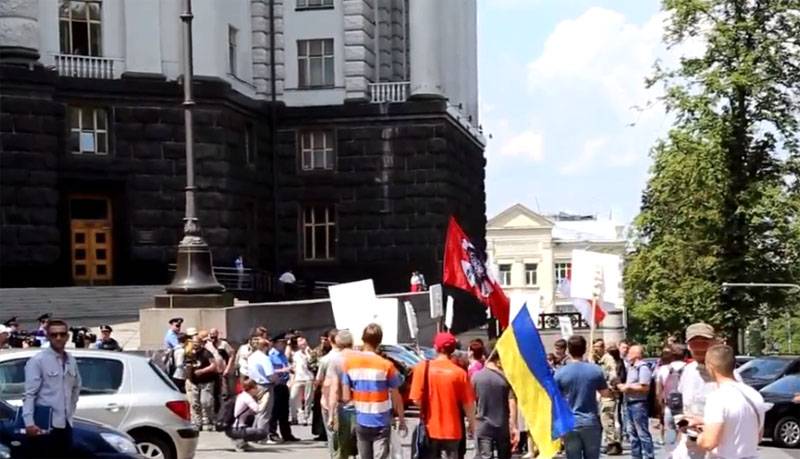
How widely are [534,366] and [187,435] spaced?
363 centimetres

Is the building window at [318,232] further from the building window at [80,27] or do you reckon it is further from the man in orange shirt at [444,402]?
the man in orange shirt at [444,402]

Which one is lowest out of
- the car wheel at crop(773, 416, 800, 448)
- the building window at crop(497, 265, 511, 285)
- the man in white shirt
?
the building window at crop(497, 265, 511, 285)

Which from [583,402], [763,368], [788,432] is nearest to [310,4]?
[763,368]

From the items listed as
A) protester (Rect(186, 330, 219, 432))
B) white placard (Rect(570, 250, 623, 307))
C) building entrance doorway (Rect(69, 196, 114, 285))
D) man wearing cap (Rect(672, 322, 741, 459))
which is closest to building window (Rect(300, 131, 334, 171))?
building entrance doorway (Rect(69, 196, 114, 285))

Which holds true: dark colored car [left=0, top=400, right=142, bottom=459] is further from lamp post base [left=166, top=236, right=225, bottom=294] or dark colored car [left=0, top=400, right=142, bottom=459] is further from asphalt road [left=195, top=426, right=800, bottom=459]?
lamp post base [left=166, top=236, right=225, bottom=294]

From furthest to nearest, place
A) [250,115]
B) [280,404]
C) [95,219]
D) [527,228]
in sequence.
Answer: [527,228] → [250,115] → [95,219] → [280,404]

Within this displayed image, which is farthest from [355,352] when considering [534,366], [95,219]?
[95,219]

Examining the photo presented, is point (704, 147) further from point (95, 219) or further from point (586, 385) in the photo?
point (586, 385)

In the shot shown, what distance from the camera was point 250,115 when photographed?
4731cm

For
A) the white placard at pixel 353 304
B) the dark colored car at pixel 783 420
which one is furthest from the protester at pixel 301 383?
the dark colored car at pixel 783 420

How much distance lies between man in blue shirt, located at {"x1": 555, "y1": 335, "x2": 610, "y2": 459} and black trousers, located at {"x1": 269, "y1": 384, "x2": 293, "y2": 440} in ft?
25.2

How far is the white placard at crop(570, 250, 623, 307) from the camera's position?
21016 mm

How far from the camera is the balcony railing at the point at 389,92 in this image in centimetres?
4897

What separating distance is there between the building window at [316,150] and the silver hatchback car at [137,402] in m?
35.3
